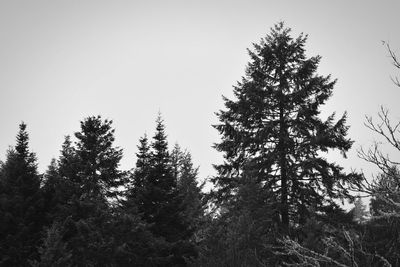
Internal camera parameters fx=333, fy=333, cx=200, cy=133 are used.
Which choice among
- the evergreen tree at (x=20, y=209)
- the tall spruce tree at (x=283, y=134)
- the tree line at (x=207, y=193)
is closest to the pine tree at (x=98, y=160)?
the tree line at (x=207, y=193)

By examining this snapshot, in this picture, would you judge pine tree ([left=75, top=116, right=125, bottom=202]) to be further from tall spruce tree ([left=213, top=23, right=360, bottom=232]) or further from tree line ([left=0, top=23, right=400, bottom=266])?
tall spruce tree ([left=213, top=23, right=360, bottom=232])

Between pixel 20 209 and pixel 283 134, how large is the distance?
13228 millimetres

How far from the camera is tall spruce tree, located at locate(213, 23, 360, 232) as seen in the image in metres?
15.6

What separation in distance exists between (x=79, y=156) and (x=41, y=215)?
3.59 m

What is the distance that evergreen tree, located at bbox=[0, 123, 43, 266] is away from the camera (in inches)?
609

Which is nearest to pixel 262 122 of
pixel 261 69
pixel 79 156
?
pixel 261 69

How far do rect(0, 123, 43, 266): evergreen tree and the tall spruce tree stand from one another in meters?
9.30

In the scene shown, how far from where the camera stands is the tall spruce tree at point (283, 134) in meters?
15.6

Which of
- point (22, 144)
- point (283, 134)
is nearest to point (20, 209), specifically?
point (22, 144)

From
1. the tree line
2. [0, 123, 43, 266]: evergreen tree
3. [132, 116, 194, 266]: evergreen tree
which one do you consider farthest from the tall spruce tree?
[0, 123, 43, 266]: evergreen tree

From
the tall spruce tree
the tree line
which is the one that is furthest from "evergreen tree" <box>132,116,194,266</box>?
the tall spruce tree

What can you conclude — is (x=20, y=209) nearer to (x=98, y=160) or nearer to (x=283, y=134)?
(x=98, y=160)

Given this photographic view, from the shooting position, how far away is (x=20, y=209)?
16.2 metres

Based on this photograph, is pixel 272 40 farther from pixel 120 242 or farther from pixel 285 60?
pixel 120 242
